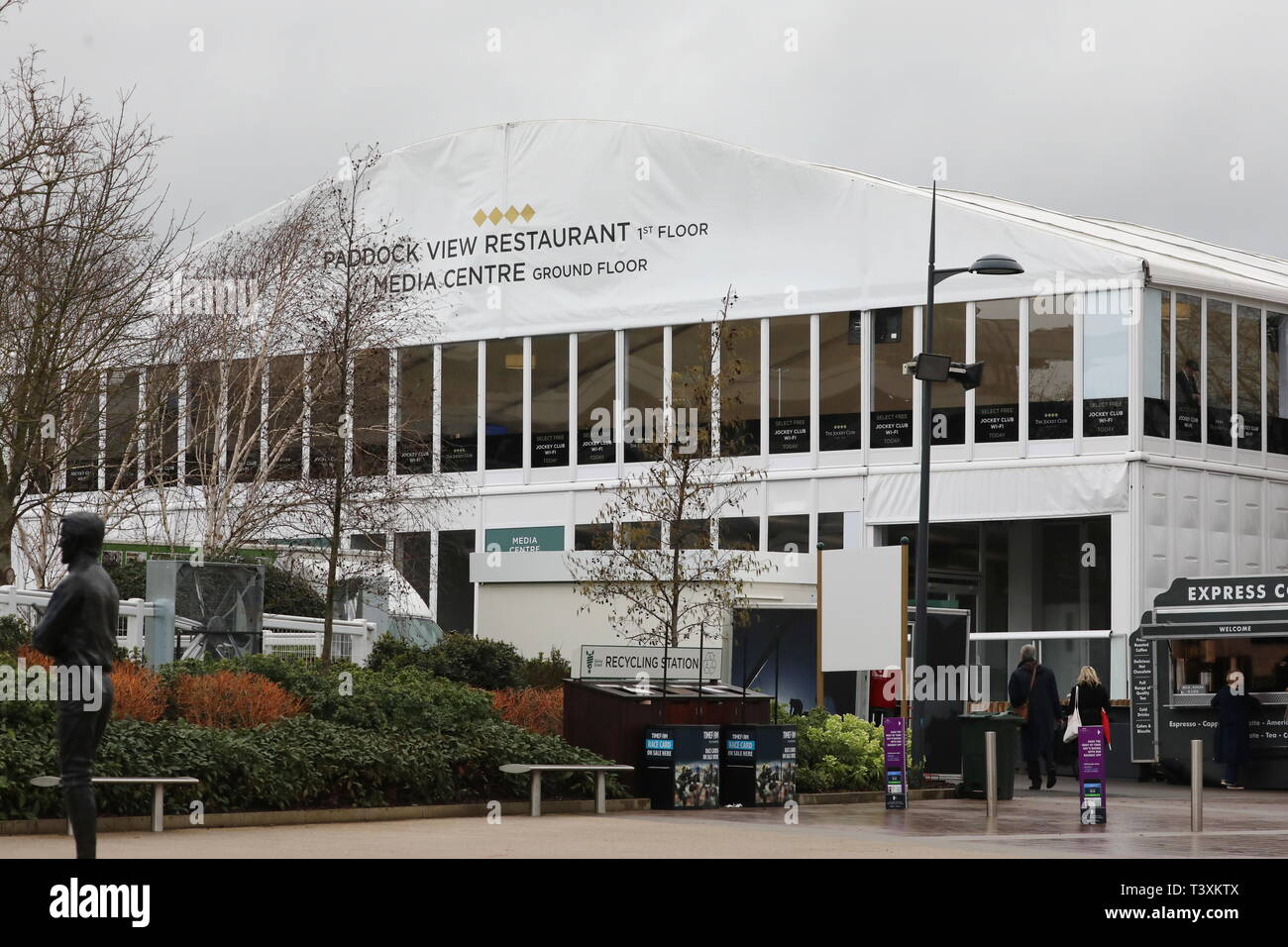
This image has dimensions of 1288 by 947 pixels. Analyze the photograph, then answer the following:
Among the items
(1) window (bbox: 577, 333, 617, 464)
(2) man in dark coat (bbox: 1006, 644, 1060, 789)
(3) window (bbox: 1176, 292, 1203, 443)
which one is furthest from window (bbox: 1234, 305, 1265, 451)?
(1) window (bbox: 577, 333, 617, 464)

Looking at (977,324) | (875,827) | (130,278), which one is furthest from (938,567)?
(875,827)

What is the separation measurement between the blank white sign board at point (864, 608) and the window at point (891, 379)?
12.1 meters

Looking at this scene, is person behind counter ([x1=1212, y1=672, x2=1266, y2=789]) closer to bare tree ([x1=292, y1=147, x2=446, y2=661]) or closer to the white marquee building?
the white marquee building

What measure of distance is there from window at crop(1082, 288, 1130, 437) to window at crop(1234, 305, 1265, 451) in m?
2.70

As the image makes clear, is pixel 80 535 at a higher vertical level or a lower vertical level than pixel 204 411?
lower

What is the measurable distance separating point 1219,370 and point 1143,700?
912cm

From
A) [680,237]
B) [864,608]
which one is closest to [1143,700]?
[864,608]

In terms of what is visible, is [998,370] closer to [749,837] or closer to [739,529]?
[739,529]

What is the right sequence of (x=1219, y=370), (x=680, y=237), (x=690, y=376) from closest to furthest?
(x=690, y=376) < (x=1219, y=370) < (x=680, y=237)

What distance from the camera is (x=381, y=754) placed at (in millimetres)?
17781

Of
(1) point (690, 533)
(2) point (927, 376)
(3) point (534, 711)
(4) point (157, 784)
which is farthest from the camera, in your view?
(1) point (690, 533)

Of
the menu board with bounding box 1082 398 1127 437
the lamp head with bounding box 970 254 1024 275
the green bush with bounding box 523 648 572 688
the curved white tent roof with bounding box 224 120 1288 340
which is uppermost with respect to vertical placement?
the curved white tent roof with bounding box 224 120 1288 340

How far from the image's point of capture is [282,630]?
2817 centimetres

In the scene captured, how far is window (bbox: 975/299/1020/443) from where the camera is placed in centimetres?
3594
